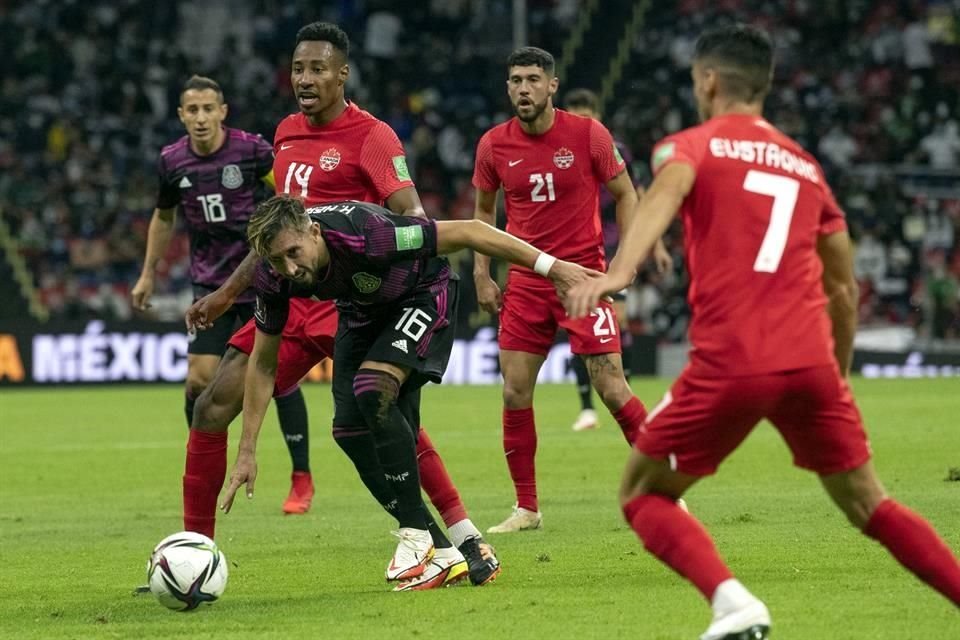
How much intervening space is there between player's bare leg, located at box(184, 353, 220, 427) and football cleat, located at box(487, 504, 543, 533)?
2410 millimetres

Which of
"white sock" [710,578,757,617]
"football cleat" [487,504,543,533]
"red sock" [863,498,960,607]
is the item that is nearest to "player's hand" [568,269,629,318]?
"white sock" [710,578,757,617]

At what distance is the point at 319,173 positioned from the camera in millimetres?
8539

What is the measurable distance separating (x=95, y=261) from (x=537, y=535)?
58.9ft

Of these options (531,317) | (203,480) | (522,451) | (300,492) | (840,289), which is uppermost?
(840,289)

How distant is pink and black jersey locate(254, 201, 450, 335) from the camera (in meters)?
6.77

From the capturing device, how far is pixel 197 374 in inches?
419

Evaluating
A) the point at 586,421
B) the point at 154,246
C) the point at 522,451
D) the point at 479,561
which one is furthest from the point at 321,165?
the point at 586,421

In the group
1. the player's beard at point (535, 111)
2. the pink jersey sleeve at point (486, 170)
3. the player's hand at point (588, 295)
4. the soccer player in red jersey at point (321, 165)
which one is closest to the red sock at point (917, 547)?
the player's hand at point (588, 295)

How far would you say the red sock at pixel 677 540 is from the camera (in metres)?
5.20

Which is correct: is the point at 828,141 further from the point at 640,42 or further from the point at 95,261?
the point at 95,261

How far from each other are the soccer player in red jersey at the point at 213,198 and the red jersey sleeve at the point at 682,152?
574 cm

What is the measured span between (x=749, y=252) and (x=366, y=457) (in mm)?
2824

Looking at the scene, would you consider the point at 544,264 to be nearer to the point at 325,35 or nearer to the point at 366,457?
the point at 366,457

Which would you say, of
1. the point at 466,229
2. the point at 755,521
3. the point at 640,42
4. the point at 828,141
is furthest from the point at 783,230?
the point at 640,42
